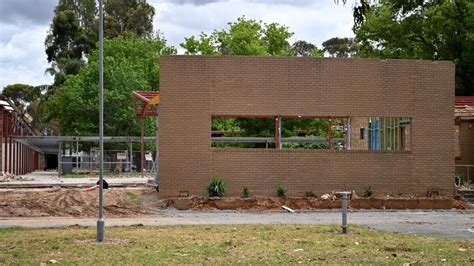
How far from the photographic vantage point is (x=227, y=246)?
14.6 m

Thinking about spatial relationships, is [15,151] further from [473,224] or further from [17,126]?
[473,224]

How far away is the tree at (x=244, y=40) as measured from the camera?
5962cm

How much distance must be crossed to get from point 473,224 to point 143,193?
14.2 metres

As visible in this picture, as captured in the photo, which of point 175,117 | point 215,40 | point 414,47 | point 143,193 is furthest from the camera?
point 215,40

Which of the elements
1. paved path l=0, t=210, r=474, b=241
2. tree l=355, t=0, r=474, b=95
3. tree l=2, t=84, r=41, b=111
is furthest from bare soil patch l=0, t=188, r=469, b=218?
tree l=2, t=84, r=41, b=111

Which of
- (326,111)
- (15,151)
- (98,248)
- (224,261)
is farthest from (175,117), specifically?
(15,151)

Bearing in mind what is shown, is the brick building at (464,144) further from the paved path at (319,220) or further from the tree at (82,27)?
the tree at (82,27)

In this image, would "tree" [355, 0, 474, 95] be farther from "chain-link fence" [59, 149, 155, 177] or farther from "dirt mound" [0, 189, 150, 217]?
"dirt mound" [0, 189, 150, 217]

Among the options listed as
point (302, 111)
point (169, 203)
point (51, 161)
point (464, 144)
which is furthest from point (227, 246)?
point (51, 161)

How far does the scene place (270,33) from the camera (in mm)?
62719

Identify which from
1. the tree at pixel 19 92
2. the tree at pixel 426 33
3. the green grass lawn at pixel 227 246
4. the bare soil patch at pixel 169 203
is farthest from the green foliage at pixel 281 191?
the tree at pixel 19 92

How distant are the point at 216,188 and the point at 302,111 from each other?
15.4 feet

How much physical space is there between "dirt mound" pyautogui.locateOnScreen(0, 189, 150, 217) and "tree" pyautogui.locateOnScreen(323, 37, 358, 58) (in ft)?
222

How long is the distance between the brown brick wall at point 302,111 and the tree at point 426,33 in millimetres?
19339
